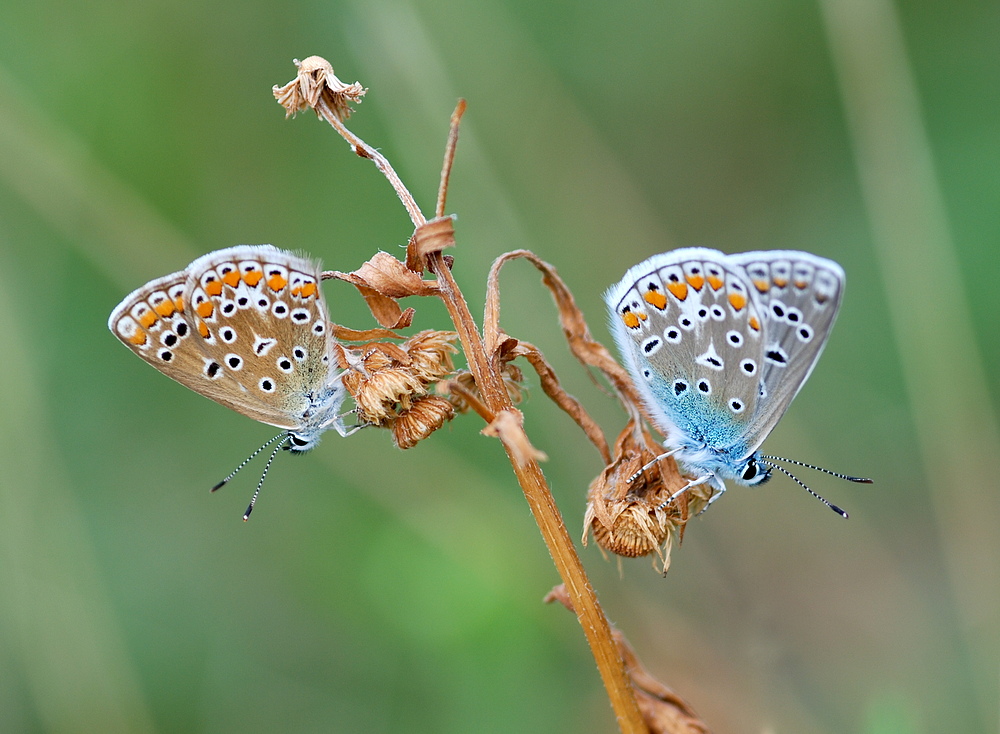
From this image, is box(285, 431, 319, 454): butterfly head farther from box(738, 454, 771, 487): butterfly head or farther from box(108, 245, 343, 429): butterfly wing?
box(738, 454, 771, 487): butterfly head

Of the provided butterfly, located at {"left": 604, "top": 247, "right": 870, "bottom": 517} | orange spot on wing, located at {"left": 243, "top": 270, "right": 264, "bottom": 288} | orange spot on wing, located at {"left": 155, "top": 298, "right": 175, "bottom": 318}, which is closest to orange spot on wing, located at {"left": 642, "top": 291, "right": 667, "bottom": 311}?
butterfly, located at {"left": 604, "top": 247, "right": 870, "bottom": 517}

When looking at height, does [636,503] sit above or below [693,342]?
below

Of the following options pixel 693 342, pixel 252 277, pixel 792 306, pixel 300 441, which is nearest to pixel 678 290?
pixel 693 342

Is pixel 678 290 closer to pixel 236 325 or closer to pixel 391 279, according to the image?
pixel 391 279

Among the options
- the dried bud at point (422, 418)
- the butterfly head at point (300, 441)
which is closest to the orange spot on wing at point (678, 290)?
the dried bud at point (422, 418)

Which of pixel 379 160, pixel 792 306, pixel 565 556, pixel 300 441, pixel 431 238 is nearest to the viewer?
pixel 565 556

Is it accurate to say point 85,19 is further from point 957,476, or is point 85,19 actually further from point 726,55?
point 957,476
